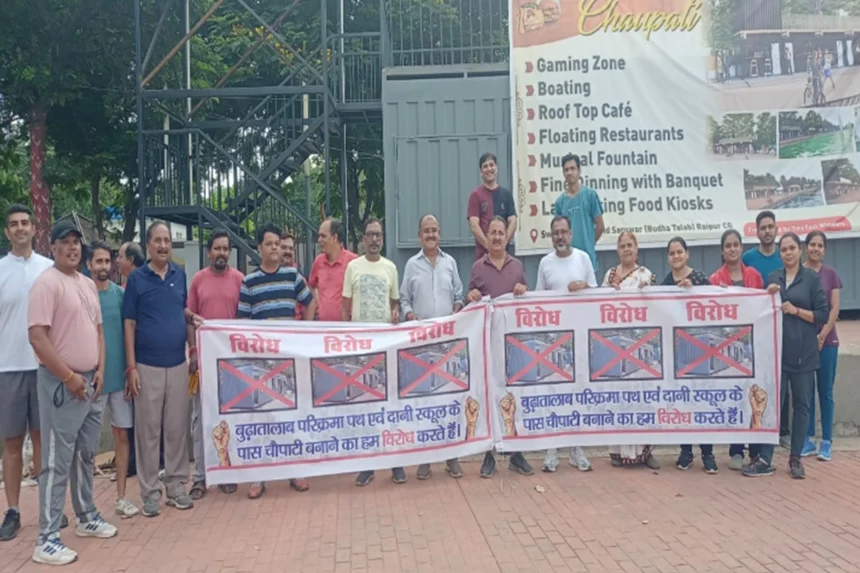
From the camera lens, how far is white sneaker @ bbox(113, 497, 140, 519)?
18.2 ft

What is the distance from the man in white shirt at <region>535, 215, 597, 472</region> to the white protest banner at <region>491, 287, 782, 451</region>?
0.40 ft

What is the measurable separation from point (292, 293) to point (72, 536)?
2258mm

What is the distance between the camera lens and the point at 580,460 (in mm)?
6281

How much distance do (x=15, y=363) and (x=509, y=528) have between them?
3418 millimetres

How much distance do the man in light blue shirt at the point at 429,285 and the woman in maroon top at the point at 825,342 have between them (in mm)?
2860

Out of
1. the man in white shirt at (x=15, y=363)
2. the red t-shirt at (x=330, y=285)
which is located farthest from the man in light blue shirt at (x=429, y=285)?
the man in white shirt at (x=15, y=363)

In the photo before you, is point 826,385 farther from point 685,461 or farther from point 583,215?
point 583,215

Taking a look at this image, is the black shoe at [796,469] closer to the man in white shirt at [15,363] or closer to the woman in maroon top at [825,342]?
the woman in maroon top at [825,342]

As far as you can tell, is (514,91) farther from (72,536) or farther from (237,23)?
(237,23)

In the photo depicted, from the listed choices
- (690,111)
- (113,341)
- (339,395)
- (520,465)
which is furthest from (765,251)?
(113,341)

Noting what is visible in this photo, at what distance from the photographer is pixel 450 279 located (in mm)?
6391

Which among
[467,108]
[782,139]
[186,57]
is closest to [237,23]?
[186,57]

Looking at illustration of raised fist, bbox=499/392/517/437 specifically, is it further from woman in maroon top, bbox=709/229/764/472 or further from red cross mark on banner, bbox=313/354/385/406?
woman in maroon top, bbox=709/229/764/472

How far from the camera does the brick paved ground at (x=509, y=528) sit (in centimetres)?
450
